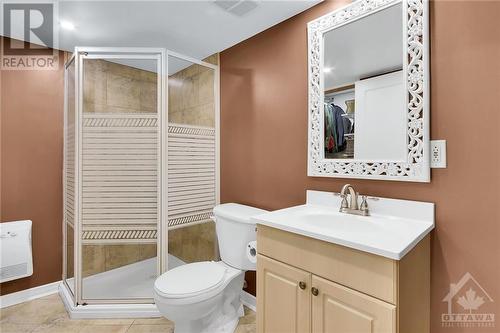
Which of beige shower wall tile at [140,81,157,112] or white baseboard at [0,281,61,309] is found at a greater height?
beige shower wall tile at [140,81,157,112]

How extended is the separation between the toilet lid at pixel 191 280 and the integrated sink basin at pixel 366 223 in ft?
2.02

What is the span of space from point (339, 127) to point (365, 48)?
46cm

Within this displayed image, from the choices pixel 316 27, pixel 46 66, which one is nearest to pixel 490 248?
pixel 316 27

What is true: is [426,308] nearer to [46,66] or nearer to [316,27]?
[316,27]

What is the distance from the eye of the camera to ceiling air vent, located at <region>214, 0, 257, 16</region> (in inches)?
65.8

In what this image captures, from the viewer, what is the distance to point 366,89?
4.88ft

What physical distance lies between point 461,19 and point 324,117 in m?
0.77

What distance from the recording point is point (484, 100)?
44.3 inches

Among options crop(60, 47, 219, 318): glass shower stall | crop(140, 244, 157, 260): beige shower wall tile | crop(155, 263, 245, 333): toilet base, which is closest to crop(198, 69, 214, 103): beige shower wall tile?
crop(60, 47, 219, 318): glass shower stall

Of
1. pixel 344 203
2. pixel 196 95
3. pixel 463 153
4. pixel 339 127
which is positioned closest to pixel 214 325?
pixel 344 203

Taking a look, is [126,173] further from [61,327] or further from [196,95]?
[61,327]

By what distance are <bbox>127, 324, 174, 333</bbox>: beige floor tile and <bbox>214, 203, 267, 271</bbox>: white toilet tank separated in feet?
1.98

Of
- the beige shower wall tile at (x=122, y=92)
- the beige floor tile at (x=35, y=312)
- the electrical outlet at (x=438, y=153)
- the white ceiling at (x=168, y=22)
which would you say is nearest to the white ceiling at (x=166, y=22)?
the white ceiling at (x=168, y=22)

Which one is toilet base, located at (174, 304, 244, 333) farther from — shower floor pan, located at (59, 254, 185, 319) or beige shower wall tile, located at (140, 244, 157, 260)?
beige shower wall tile, located at (140, 244, 157, 260)
